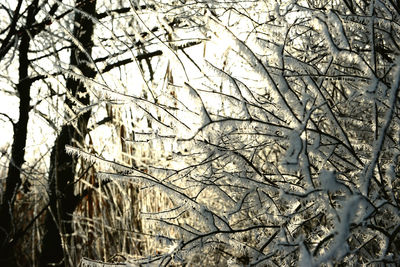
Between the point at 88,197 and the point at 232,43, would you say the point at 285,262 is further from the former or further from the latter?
the point at 88,197

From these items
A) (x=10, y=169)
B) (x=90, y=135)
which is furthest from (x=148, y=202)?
(x=10, y=169)

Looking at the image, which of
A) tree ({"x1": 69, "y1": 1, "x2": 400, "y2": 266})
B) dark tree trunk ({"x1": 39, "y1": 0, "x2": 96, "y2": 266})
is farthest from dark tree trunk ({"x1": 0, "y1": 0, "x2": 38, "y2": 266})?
tree ({"x1": 69, "y1": 1, "x2": 400, "y2": 266})

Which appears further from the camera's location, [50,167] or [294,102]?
[50,167]

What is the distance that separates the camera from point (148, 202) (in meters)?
2.95

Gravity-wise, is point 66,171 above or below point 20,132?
below

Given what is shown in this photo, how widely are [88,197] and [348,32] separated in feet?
7.58

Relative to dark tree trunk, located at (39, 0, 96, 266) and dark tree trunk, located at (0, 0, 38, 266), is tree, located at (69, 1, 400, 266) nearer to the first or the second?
dark tree trunk, located at (0, 0, 38, 266)

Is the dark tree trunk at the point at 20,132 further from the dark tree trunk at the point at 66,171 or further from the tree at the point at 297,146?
the tree at the point at 297,146

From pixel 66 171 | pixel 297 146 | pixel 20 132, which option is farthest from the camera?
pixel 66 171

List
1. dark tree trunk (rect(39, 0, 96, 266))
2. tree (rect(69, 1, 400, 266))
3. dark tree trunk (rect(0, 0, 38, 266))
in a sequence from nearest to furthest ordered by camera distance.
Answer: tree (rect(69, 1, 400, 266)) < dark tree trunk (rect(0, 0, 38, 266)) < dark tree trunk (rect(39, 0, 96, 266))

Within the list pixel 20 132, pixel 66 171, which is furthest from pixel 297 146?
pixel 66 171

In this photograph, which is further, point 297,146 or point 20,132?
point 20,132

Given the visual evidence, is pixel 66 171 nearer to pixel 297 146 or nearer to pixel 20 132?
pixel 20 132

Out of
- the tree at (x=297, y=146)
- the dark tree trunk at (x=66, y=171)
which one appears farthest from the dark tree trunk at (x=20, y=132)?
the tree at (x=297, y=146)
